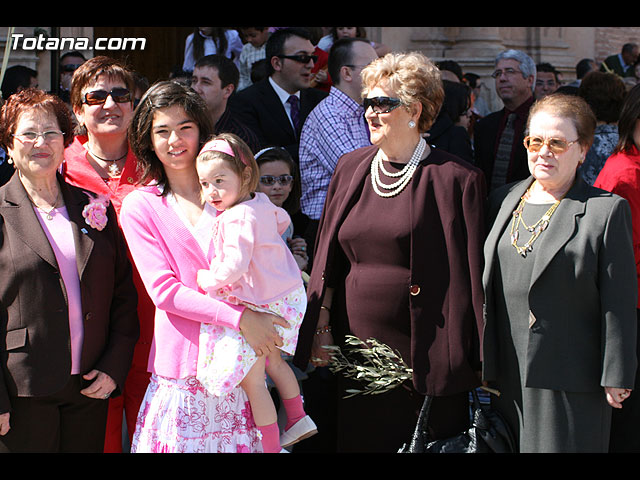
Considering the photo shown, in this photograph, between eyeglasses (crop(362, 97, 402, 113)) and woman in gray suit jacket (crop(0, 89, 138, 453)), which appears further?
eyeglasses (crop(362, 97, 402, 113))

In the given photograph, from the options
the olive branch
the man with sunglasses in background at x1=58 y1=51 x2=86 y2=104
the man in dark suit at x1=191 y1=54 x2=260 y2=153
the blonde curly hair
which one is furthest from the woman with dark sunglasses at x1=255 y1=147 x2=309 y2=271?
the man with sunglasses in background at x1=58 y1=51 x2=86 y2=104

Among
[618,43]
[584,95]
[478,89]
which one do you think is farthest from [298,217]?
[618,43]

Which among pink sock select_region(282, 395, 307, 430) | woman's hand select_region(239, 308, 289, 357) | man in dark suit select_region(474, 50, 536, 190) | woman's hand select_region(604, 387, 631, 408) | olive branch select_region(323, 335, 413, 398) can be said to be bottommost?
pink sock select_region(282, 395, 307, 430)

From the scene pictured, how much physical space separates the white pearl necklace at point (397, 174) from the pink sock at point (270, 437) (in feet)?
4.00

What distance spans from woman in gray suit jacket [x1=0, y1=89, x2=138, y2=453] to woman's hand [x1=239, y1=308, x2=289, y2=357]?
0.58m

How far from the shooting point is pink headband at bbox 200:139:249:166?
3.80m

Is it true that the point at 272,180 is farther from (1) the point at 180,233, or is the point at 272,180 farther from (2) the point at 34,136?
(2) the point at 34,136

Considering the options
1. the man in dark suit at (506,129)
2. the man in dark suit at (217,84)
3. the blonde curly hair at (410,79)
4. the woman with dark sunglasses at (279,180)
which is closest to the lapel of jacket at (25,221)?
the blonde curly hair at (410,79)

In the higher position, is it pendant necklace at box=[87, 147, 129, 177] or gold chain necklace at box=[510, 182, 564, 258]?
pendant necklace at box=[87, 147, 129, 177]

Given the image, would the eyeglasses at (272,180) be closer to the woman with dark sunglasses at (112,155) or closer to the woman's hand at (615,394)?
the woman with dark sunglasses at (112,155)

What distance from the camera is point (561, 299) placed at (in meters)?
3.82

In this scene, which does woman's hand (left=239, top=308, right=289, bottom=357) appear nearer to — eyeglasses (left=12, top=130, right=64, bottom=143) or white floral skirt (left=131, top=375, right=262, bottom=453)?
white floral skirt (left=131, top=375, right=262, bottom=453)

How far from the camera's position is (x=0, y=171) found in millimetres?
5266

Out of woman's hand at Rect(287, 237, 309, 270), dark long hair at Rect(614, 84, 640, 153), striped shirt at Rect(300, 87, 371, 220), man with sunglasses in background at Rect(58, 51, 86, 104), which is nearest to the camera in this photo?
dark long hair at Rect(614, 84, 640, 153)
